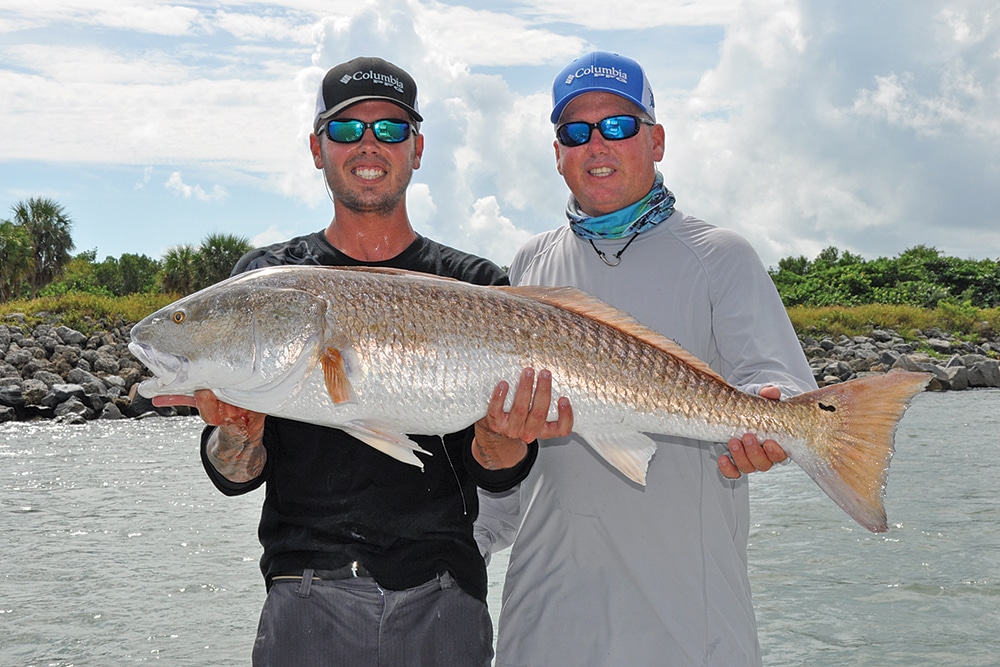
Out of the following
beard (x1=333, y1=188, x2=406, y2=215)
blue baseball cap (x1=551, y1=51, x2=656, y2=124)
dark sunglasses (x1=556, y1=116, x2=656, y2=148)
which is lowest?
beard (x1=333, y1=188, x2=406, y2=215)

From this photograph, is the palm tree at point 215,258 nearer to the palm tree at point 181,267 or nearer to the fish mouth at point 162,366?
the palm tree at point 181,267

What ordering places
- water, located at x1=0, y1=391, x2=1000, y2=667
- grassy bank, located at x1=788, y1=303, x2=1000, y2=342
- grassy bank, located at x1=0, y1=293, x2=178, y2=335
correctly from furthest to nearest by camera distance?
grassy bank, located at x1=788, y1=303, x2=1000, y2=342, grassy bank, located at x1=0, y1=293, x2=178, y2=335, water, located at x1=0, y1=391, x2=1000, y2=667

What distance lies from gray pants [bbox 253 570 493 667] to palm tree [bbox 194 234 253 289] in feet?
113

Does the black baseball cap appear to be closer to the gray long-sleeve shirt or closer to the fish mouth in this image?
the gray long-sleeve shirt

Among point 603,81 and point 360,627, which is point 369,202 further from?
point 360,627

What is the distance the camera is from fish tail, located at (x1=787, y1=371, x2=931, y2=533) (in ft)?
9.39

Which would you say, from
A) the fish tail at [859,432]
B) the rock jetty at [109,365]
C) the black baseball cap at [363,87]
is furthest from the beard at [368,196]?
the rock jetty at [109,365]

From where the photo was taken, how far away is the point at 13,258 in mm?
38438

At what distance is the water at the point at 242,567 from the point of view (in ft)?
26.0

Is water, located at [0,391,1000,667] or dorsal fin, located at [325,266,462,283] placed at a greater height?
dorsal fin, located at [325,266,462,283]

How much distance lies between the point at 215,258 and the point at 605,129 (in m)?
34.8

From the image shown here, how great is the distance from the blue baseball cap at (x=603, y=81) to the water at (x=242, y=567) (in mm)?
5802

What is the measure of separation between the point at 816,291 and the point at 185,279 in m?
26.7

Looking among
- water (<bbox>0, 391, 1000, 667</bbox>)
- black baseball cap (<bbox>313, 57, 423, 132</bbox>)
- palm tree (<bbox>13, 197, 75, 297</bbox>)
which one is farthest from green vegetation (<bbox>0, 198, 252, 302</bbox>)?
black baseball cap (<bbox>313, 57, 423, 132</bbox>)
